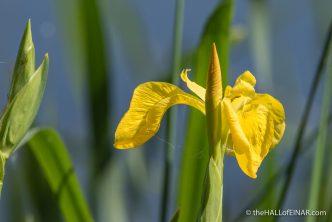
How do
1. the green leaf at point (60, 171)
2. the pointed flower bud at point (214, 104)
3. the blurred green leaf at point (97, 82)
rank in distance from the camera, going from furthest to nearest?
the blurred green leaf at point (97, 82), the green leaf at point (60, 171), the pointed flower bud at point (214, 104)

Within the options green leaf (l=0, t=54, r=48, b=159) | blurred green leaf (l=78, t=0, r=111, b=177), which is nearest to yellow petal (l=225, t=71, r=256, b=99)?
green leaf (l=0, t=54, r=48, b=159)

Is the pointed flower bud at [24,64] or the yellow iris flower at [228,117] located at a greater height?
the pointed flower bud at [24,64]

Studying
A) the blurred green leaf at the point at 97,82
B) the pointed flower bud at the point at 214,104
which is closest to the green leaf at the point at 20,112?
the pointed flower bud at the point at 214,104

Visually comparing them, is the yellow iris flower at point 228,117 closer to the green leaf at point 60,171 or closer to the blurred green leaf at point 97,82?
the green leaf at point 60,171

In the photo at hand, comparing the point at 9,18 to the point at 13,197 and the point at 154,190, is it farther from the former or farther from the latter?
the point at 13,197

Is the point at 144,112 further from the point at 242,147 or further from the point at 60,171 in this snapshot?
the point at 60,171

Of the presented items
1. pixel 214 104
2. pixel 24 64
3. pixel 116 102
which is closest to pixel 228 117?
pixel 214 104

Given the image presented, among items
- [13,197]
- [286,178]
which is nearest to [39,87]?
[286,178]
